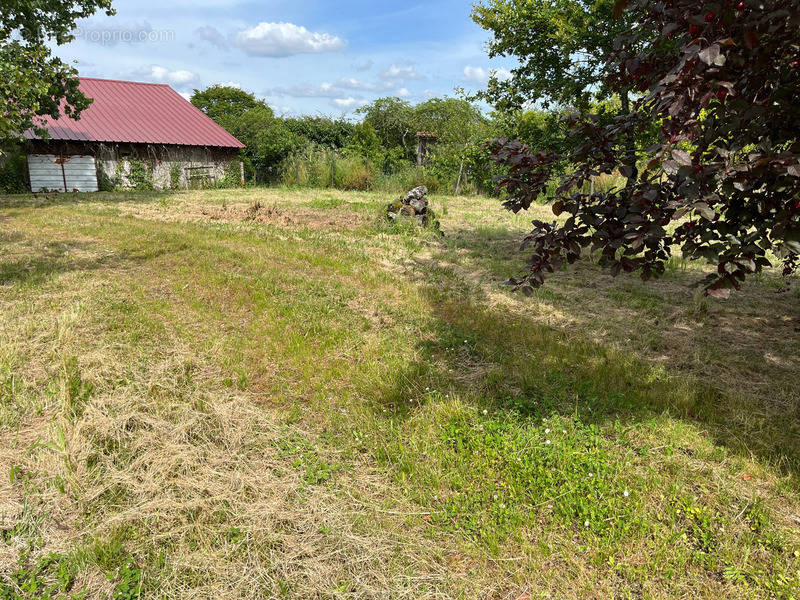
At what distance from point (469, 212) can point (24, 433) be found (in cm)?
1327

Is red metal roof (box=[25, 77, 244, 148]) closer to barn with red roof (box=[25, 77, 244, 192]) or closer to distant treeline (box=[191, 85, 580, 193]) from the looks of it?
barn with red roof (box=[25, 77, 244, 192])

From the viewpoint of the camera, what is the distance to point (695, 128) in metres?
2.07

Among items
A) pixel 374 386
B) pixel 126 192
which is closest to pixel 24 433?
pixel 374 386

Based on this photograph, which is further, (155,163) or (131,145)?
(155,163)

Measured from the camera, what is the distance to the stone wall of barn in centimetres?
1958

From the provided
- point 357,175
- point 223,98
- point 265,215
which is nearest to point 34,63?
point 265,215

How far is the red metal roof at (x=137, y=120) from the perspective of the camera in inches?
771

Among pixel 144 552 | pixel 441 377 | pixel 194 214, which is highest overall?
pixel 194 214

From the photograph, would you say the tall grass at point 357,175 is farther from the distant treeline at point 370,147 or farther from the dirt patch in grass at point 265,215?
the dirt patch in grass at point 265,215

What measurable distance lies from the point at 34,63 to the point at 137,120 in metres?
9.55

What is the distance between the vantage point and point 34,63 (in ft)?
41.3

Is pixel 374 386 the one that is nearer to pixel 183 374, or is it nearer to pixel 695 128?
pixel 183 374

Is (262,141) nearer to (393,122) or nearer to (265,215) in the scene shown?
(393,122)

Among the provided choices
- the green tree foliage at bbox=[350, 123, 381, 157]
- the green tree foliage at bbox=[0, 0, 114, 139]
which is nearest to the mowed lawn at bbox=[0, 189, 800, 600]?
the green tree foliage at bbox=[0, 0, 114, 139]
